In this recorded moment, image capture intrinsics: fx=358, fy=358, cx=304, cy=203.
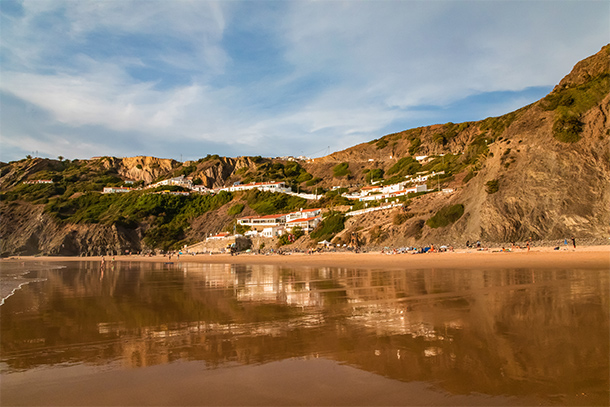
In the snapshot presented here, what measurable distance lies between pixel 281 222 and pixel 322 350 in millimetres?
59825

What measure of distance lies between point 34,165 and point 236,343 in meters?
157

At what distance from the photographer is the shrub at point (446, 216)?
127 feet

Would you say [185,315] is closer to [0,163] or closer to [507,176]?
[507,176]

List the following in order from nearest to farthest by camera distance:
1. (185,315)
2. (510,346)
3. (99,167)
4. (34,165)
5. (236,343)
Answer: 1. (510,346)
2. (236,343)
3. (185,315)
4. (34,165)
5. (99,167)

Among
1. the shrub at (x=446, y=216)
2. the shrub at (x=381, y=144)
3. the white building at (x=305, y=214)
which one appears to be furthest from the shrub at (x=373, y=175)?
the shrub at (x=446, y=216)

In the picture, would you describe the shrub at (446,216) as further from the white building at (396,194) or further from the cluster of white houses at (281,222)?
the cluster of white houses at (281,222)

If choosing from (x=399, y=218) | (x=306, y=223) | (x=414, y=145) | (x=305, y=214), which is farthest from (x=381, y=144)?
(x=399, y=218)

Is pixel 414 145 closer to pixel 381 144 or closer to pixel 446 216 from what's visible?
pixel 381 144

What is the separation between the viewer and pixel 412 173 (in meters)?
83.6

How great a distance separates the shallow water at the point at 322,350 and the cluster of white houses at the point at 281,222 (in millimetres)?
46830

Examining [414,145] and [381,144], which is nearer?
[414,145]

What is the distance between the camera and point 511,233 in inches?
1243

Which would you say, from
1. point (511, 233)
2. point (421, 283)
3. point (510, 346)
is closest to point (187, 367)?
point (510, 346)

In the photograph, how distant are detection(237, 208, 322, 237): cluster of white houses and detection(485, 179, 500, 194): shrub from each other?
91.2 feet
